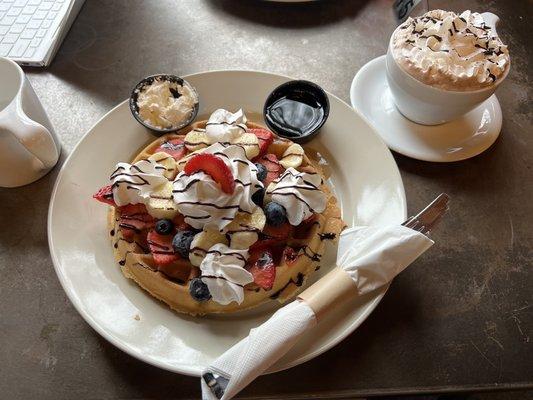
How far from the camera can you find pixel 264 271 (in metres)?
1.34

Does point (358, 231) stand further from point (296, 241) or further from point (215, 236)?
point (215, 236)

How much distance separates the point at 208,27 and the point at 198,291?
137 centimetres

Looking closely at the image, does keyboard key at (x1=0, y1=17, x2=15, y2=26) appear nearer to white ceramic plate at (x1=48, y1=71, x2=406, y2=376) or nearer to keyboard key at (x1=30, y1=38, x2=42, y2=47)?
keyboard key at (x1=30, y1=38, x2=42, y2=47)

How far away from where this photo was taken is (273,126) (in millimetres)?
1680

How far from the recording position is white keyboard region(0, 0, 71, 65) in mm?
1963

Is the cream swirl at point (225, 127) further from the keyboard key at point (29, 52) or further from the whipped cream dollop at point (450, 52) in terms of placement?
the keyboard key at point (29, 52)

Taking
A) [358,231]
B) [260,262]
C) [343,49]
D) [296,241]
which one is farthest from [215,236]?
[343,49]

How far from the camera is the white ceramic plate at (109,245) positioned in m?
1.28

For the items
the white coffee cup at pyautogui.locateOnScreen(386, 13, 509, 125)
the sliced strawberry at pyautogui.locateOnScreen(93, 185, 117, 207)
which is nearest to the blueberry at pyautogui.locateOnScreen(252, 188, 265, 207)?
the sliced strawberry at pyautogui.locateOnScreen(93, 185, 117, 207)

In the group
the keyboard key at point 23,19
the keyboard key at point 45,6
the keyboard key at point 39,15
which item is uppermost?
the keyboard key at point 45,6

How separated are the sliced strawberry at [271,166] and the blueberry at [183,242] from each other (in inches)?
12.2

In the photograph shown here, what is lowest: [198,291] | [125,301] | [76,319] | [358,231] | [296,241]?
[76,319]

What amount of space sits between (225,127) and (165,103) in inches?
11.3

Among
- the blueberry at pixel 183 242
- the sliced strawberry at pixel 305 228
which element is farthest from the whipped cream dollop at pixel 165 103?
the sliced strawberry at pixel 305 228
